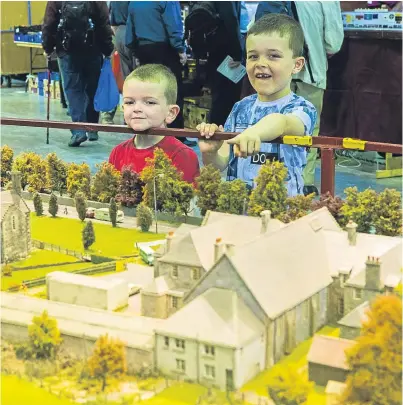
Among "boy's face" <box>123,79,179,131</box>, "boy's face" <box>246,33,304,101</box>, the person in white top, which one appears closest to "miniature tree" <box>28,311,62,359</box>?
"boy's face" <box>123,79,179,131</box>

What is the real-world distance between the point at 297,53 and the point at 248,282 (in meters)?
1.79

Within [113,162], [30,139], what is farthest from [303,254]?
[30,139]

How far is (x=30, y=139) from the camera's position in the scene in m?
4.43

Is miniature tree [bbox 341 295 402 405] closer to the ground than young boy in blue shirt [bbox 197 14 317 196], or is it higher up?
closer to the ground

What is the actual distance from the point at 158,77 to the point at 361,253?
5.14ft

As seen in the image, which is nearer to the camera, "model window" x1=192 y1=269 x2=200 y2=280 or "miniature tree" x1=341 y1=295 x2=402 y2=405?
"miniature tree" x1=341 y1=295 x2=402 y2=405

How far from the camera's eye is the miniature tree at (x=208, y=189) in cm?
309

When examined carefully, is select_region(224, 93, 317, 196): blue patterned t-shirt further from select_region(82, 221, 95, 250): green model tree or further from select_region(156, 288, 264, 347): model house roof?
select_region(156, 288, 264, 347): model house roof

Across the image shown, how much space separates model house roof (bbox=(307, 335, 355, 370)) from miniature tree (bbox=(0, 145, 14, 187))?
179cm

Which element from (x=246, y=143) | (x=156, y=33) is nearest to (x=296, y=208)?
(x=246, y=143)

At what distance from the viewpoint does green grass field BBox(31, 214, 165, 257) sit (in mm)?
3016

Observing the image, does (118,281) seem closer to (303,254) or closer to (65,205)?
(303,254)

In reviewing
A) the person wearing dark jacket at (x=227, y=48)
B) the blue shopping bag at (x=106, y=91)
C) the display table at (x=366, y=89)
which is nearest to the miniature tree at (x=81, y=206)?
the person wearing dark jacket at (x=227, y=48)

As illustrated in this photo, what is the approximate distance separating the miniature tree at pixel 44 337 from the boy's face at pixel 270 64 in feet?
5.26
